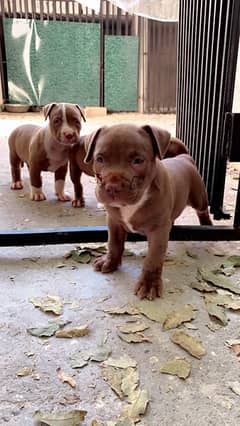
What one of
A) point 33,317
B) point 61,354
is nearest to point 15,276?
point 33,317

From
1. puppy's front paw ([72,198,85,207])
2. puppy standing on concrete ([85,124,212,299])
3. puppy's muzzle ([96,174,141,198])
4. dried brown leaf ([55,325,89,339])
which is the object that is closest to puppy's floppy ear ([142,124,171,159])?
puppy standing on concrete ([85,124,212,299])

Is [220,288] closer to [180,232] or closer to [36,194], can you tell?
[180,232]

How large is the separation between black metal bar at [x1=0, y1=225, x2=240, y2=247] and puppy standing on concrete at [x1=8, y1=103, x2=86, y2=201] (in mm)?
537

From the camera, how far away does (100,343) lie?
934 mm

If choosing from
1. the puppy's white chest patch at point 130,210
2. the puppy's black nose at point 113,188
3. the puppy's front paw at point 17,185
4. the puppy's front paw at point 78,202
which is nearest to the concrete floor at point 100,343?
the puppy's white chest patch at point 130,210

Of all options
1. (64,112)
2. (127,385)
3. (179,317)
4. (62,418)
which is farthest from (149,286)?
(64,112)

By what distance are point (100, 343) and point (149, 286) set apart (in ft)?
0.81

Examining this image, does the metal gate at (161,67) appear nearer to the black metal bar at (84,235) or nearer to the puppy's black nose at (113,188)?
the black metal bar at (84,235)

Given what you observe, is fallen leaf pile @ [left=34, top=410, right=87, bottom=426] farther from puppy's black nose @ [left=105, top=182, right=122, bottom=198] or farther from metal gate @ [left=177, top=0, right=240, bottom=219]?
metal gate @ [left=177, top=0, right=240, bottom=219]

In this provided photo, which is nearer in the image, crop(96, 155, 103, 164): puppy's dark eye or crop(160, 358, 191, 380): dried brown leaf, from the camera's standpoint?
crop(160, 358, 191, 380): dried brown leaf

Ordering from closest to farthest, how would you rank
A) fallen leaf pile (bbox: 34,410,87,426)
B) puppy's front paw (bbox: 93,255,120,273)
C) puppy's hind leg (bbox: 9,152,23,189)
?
fallen leaf pile (bbox: 34,410,87,426), puppy's front paw (bbox: 93,255,120,273), puppy's hind leg (bbox: 9,152,23,189)

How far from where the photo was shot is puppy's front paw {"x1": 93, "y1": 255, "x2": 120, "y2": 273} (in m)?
1.24

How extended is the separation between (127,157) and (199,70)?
0.97 metres

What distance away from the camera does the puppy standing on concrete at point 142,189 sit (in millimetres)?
939
